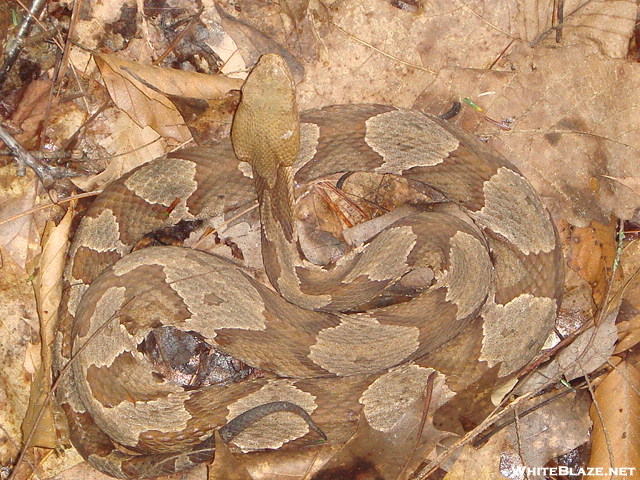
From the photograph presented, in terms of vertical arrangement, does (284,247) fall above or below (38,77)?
below

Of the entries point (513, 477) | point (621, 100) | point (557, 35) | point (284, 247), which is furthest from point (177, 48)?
point (513, 477)

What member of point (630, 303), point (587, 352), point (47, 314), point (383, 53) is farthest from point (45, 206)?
point (630, 303)

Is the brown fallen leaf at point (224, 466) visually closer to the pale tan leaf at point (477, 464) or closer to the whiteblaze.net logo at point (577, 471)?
the pale tan leaf at point (477, 464)

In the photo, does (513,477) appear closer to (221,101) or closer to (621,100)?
(621,100)

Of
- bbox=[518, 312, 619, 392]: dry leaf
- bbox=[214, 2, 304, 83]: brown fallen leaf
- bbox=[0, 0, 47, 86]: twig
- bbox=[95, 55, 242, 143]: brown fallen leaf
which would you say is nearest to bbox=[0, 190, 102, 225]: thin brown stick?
bbox=[95, 55, 242, 143]: brown fallen leaf

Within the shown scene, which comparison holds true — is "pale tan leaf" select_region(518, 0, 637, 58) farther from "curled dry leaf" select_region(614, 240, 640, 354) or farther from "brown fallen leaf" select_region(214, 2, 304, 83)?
"brown fallen leaf" select_region(214, 2, 304, 83)

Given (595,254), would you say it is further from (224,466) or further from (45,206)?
(45,206)
